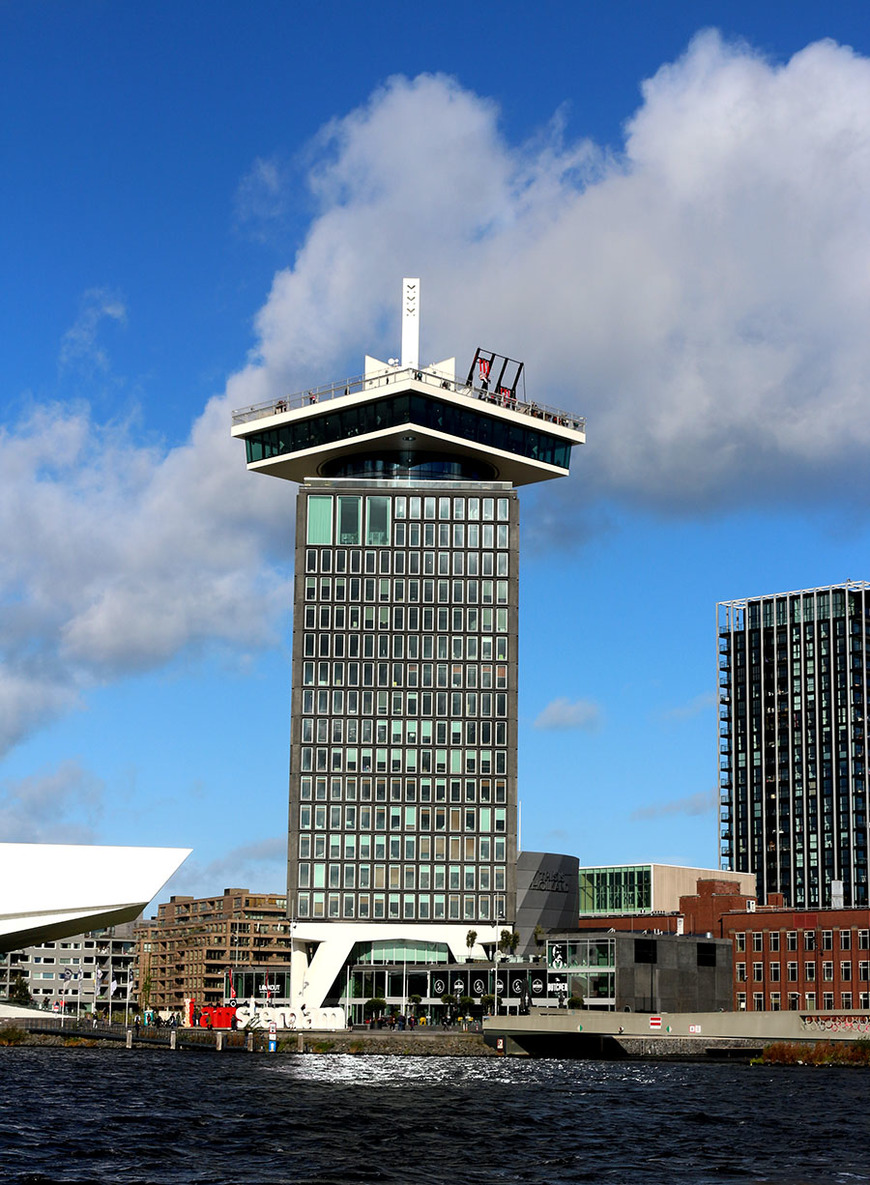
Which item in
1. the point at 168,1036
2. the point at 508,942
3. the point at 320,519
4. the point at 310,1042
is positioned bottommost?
the point at 168,1036

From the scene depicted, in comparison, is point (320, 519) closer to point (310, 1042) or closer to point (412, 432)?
point (412, 432)

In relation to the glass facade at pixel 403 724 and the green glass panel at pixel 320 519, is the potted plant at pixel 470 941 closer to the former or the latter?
the glass facade at pixel 403 724

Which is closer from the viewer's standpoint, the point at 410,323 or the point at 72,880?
the point at 72,880

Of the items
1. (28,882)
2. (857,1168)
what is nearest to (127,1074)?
(28,882)

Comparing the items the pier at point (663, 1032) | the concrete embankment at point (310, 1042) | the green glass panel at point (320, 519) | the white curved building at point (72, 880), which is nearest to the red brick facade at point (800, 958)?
the pier at point (663, 1032)

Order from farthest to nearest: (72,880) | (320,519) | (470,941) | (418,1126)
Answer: (320,519)
(470,941)
(72,880)
(418,1126)

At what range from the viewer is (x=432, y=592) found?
17850 cm

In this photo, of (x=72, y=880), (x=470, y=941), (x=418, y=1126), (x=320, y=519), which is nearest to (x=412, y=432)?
(x=320, y=519)

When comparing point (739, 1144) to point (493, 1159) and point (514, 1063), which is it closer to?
point (493, 1159)

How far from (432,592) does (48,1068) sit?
Answer: 8801 cm

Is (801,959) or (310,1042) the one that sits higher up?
(801,959)

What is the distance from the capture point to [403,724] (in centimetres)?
17588

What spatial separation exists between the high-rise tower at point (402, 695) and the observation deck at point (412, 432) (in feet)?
1.10

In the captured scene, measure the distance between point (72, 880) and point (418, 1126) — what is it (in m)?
47.2
